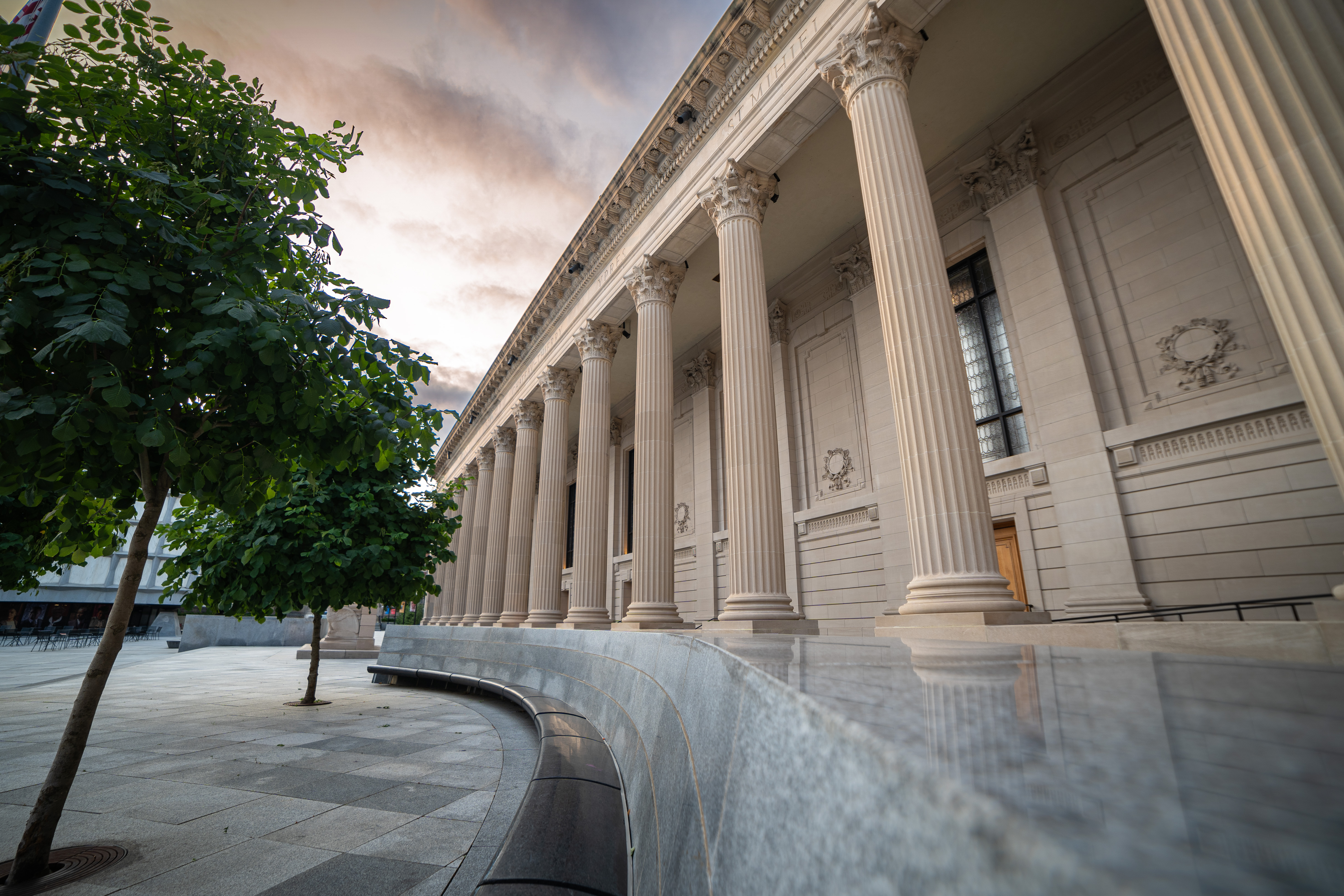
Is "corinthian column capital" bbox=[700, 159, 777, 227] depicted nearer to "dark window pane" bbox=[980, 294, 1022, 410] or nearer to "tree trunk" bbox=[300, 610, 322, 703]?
"dark window pane" bbox=[980, 294, 1022, 410]

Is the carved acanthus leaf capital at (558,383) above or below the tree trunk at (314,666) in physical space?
above

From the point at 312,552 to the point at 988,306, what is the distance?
14.5 metres

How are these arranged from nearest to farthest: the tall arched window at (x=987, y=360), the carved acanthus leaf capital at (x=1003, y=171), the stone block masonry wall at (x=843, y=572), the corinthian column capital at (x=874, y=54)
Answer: the corinthian column capital at (x=874, y=54) < the carved acanthus leaf capital at (x=1003, y=171) < the tall arched window at (x=987, y=360) < the stone block masonry wall at (x=843, y=572)

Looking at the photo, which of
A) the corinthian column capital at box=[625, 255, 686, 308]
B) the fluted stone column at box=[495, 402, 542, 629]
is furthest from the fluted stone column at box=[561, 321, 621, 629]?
the fluted stone column at box=[495, 402, 542, 629]

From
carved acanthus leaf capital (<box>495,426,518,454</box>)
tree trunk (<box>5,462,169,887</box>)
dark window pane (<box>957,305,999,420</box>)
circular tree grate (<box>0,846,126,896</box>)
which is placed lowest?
circular tree grate (<box>0,846,126,896</box>)

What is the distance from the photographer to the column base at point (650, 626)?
12516 millimetres

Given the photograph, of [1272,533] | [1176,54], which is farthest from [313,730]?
[1272,533]

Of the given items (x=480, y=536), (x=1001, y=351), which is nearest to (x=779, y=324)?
(x=1001, y=351)

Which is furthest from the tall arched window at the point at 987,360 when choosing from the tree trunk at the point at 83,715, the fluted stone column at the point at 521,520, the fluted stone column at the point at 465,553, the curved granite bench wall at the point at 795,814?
the fluted stone column at the point at 465,553

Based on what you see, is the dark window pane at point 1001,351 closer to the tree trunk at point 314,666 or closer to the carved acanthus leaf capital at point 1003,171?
the carved acanthus leaf capital at point 1003,171

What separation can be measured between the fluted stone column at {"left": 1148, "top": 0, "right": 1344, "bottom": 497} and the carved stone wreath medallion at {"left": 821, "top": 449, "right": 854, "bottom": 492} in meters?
10.9

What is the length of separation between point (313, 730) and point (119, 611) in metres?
4.66

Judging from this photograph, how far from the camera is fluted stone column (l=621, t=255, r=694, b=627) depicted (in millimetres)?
13414

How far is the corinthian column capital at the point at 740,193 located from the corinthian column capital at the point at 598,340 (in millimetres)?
6475
